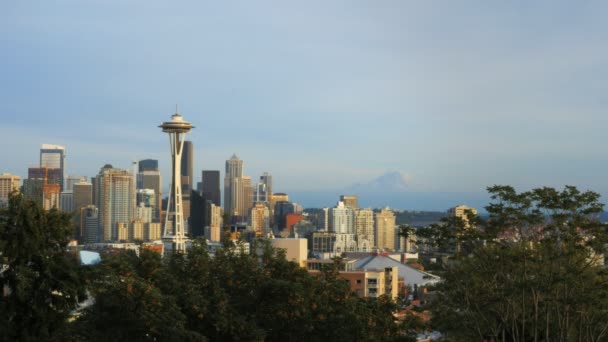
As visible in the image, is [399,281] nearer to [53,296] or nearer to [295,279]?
[295,279]

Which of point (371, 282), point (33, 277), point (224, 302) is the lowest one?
point (371, 282)

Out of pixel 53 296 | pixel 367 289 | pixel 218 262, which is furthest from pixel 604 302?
pixel 367 289

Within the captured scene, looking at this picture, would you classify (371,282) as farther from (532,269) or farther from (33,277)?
(33,277)

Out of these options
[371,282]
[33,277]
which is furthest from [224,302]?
[371,282]

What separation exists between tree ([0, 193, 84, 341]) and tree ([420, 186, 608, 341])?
8781 mm

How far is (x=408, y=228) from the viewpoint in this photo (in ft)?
76.9

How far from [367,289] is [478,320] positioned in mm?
69187

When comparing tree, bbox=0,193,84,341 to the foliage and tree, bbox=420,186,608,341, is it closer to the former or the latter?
the foliage

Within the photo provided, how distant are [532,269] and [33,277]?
36.4 ft

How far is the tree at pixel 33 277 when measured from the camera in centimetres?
1909

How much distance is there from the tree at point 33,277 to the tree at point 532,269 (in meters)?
8.78

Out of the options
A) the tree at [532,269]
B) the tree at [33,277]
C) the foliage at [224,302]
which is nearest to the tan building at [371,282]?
the foliage at [224,302]

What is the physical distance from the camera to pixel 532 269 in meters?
22.9

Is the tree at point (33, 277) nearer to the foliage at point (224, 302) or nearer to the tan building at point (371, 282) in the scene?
the foliage at point (224, 302)
